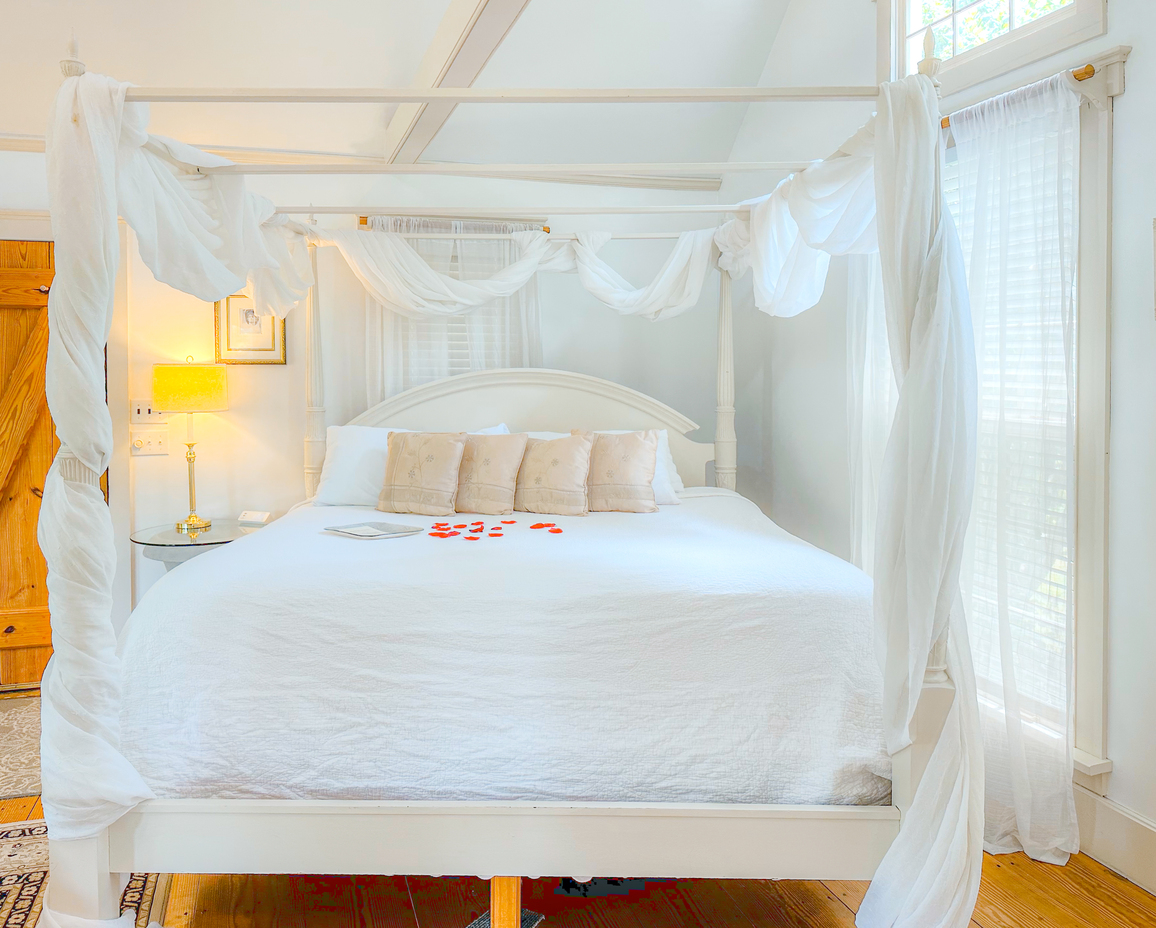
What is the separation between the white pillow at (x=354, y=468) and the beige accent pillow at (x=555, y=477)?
330mm

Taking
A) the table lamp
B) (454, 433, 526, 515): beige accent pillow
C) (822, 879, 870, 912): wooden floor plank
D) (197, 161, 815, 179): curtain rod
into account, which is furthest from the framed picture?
(822, 879, 870, 912): wooden floor plank

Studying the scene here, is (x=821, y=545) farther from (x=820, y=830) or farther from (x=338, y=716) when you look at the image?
(x=338, y=716)

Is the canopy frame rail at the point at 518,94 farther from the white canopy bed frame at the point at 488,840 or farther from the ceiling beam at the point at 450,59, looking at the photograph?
the white canopy bed frame at the point at 488,840

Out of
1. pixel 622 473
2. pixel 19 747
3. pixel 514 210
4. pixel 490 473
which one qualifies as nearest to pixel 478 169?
pixel 514 210

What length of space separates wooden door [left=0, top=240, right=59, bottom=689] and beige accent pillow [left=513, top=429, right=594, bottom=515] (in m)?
2.13

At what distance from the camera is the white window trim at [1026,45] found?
2211 mm

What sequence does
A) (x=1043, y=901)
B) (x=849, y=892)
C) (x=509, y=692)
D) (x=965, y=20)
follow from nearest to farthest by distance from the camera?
(x=509, y=692) → (x=1043, y=901) → (x=849, y=892) → (x=965, y=20)

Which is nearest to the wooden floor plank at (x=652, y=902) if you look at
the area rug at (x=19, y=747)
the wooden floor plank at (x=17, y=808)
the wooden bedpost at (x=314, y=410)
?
the wooden floor plank at (x=17, y=808)

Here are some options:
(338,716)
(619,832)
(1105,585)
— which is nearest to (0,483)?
(338,716)

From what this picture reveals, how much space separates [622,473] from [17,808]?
2248 millimetres

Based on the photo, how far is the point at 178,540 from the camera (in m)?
3.37

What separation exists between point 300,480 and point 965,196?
3.05 meters

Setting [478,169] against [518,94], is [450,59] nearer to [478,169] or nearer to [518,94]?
[478,169]

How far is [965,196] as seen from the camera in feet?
8.19
